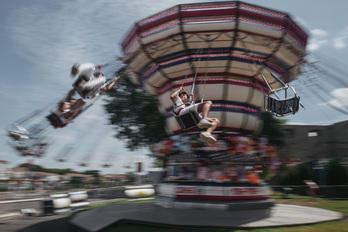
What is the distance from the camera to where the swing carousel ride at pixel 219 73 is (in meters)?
9.37

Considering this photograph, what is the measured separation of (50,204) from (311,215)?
1032cm

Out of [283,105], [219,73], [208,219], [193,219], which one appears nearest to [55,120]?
[193,219]

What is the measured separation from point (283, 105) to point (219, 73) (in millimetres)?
3262

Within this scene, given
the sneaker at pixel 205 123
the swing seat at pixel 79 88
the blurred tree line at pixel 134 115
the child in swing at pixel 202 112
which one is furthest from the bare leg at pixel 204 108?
the blurred tree line at pixel 134 115

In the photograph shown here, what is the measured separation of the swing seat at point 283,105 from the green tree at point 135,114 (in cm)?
1340

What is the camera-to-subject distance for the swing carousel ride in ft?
30.7

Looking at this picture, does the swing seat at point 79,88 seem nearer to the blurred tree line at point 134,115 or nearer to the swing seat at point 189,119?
the swing seat at point 189,119

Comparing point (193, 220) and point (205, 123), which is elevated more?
point (205, 123)

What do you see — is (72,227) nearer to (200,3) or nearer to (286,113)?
(286,113)

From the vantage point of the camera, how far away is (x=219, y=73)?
35.7 ft

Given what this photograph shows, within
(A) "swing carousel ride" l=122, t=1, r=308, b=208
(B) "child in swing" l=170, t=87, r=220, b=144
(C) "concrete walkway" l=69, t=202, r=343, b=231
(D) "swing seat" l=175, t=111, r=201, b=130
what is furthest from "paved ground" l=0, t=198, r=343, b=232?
(D) "swing seat" l=175, t=111, r=201, b=130

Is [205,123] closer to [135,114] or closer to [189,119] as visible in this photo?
[189,119]

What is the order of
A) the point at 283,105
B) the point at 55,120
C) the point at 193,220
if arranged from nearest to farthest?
the point at 193,220, the point at 283,105, the point at 55,120

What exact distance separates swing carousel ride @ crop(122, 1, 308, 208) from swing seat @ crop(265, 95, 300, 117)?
65.4 inches
